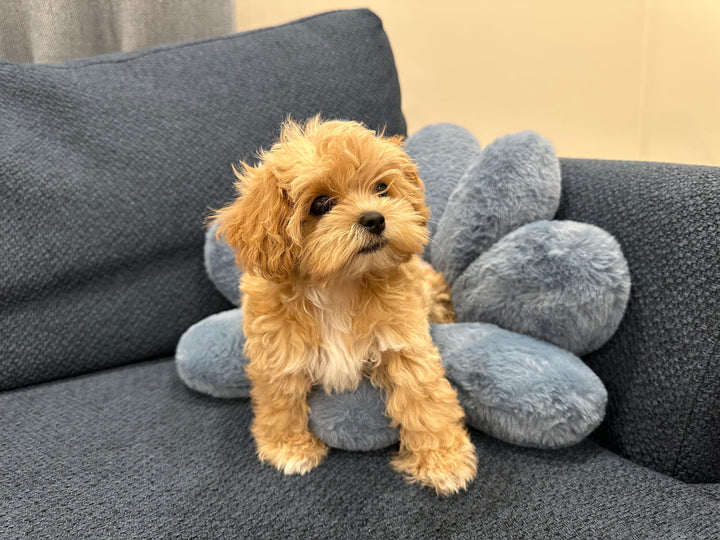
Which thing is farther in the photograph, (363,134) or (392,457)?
(392,457)

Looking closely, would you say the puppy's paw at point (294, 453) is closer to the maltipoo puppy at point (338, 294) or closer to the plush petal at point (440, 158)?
the maltipoo puppy at point (338, 294)

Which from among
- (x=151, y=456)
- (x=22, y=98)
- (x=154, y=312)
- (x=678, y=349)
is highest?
(x=22, y=98)

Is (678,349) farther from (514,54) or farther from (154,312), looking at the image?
(514,54)

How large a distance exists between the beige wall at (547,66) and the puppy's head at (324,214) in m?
1.39

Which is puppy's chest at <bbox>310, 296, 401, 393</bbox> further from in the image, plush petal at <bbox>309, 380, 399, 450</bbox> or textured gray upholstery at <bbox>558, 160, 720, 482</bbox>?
textured gray upholstery at <bbox>558, 160, 720, 482</bbox>

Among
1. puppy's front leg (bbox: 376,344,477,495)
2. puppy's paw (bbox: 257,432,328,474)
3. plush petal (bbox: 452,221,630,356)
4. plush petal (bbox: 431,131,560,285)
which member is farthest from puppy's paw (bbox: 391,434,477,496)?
plush petal (bbox: 431,131,560,285)

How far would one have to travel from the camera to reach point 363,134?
3.04 feet

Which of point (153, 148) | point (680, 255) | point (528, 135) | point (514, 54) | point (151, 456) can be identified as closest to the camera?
point (680, 255)

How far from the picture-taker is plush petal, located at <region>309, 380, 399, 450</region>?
40.8 inches

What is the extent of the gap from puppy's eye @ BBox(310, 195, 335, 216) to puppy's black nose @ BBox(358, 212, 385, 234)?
8 cm

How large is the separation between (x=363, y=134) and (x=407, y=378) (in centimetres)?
49

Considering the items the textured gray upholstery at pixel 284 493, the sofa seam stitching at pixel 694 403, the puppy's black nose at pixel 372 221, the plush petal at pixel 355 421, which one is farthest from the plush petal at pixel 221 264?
the sofa seam stitching at pixel 694 403

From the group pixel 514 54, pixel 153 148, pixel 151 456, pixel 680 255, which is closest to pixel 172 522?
pixel 151 456

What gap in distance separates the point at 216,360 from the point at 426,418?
562 millimetres
